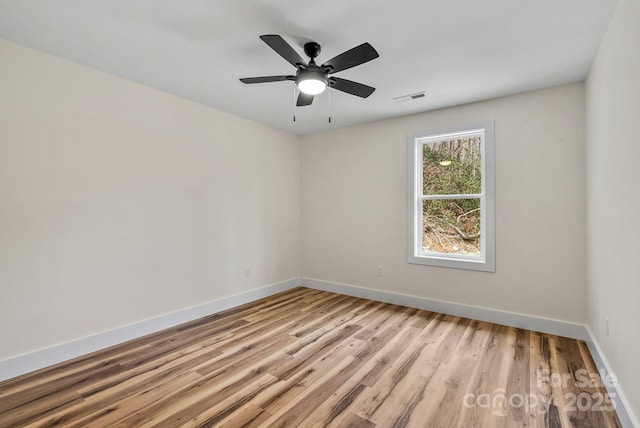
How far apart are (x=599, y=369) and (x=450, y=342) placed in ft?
3.53

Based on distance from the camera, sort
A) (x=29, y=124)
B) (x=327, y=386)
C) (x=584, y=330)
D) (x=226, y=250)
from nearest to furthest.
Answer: (x=327, y=386)
(x=29, y=124)
(x=584, y=330)
(x=226, y=250)

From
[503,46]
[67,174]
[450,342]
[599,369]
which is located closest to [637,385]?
[599,369]

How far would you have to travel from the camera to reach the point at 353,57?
1981 mm

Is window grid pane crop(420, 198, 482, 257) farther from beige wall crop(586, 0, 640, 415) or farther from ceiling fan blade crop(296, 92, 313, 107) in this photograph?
ceiling fan blade crop(296, 92, 313, 107)

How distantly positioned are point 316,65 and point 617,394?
116 inches

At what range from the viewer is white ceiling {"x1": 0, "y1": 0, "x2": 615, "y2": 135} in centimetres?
189

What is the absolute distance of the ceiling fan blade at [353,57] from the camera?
1870mm

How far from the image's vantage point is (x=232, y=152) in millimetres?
3959

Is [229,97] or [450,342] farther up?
[229,97]

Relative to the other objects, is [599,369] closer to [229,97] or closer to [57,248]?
[229,97]

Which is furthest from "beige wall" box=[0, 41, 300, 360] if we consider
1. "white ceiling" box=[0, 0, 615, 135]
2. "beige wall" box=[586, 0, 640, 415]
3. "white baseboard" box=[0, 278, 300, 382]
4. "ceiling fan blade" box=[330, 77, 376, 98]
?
"beige wall" box=[586, 0, 640, 415]

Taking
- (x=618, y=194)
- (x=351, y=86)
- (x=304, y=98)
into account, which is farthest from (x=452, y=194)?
(x=304, y=98)

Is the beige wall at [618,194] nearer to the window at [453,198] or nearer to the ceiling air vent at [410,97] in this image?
the window at [453,198]

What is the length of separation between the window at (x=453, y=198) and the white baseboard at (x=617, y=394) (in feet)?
3.56
